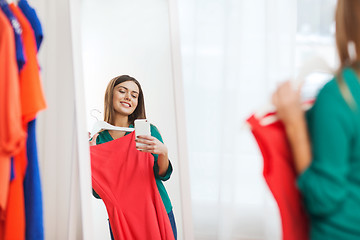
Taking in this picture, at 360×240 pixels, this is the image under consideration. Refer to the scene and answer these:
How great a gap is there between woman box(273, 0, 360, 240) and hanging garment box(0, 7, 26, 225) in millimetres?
788

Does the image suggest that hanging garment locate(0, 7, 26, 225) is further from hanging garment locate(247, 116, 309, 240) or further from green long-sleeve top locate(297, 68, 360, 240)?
green long-sleeve top locate(297, 68, 360, 240)

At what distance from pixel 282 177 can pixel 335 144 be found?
19cm

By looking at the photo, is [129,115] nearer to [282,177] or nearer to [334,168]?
[282,177]

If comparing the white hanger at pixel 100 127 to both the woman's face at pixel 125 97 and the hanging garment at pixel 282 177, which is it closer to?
the woman's face at pixel 125 97

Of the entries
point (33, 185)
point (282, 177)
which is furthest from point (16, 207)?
point (282, 177)

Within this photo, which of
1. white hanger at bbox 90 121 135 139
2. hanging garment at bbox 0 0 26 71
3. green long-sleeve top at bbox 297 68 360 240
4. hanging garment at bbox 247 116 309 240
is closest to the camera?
green long-sleeve top at bbox 297 68 360 240

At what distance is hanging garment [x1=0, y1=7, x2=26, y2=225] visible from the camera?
3.95ft

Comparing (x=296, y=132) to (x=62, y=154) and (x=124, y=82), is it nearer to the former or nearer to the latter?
(x=124, y=82)

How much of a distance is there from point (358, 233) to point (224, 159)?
1.19 meters

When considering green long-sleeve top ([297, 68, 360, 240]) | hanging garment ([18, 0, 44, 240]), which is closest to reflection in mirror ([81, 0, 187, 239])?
hanging garment ([18, 0, 44, 240])

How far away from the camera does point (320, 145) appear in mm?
1054

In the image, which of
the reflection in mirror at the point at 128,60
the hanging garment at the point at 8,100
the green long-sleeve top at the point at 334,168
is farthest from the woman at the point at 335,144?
the reflection in mirror at the point at 128,60

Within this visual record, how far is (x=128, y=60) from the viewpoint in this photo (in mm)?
1917

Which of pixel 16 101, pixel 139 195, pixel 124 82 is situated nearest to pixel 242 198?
pixel 139 195
